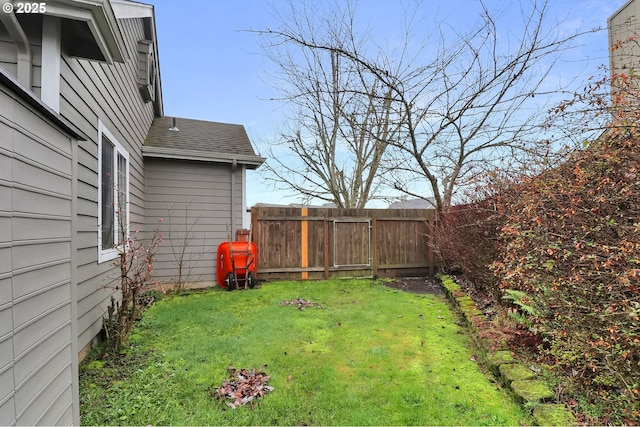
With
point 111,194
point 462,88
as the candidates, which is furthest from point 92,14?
point 462,88

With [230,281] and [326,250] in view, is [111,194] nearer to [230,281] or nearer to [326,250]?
[230,281]

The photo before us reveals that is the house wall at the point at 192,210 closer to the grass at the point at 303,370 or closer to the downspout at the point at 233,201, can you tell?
the downspout at the point at 233,201

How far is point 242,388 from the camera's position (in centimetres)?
273

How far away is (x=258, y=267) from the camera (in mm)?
7160

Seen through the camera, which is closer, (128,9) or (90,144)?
(90,144)

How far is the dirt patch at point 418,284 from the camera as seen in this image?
21.6ft

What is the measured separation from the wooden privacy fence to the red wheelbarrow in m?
0.55

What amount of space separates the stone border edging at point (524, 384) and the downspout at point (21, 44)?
4.45 meters

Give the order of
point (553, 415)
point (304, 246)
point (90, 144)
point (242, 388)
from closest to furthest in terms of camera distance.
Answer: point (553, 415) → point (242, 388) → point (90, 144) → point (304, 246)

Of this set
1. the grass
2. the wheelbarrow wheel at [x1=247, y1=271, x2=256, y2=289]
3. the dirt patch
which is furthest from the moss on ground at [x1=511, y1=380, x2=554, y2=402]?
the wheelbarrow wheel at [x1=247, y1=271, x2=256, y2=289]

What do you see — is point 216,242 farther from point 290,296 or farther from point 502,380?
point 502,380

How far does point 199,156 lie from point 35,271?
17.5 ft

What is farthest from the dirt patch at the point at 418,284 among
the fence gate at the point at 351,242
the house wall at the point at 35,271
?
the house wall at the point at 35,271

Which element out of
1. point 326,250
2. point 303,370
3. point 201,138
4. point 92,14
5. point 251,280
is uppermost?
point 201,138
